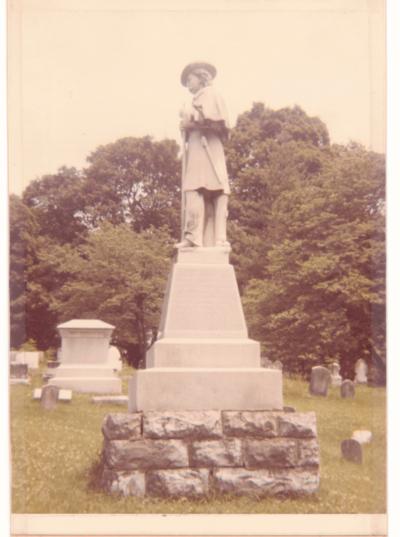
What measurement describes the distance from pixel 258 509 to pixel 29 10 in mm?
6266

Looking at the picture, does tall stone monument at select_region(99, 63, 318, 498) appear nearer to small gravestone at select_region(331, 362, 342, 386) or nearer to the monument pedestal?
the monument pedestal

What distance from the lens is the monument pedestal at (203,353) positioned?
7.10 metres

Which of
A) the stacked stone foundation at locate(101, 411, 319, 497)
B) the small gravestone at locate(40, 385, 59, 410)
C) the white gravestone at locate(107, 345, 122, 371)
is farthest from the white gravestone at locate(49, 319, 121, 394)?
the stacked stone foundation at locate(101, 411, 319, 497)

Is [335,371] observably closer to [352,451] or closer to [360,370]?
[360,370]

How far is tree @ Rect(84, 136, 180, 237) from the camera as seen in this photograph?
66.1ft

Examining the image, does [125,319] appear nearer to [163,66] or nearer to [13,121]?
[163,66]

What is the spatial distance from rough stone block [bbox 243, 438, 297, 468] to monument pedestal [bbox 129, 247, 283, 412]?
1.25 ft

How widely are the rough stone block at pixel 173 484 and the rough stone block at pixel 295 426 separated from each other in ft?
3.19

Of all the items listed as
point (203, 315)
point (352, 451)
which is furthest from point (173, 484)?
point (352, 451)

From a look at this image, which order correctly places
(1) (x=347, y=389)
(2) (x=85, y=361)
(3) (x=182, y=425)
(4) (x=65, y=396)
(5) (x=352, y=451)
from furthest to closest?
(2) (x=85, y=361)
(1) (x=347, y=389)
(4) (x=65, y=396)
(5) (x=352, y=451)
(3) (x=182, y=425)

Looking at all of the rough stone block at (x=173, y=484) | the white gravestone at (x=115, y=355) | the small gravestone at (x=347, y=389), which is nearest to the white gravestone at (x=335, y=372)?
the small gravestone at (x=347, y=389)

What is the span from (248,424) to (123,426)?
1.22 m

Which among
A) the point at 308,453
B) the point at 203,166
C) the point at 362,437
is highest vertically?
the point at 203,166

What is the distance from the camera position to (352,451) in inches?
343
